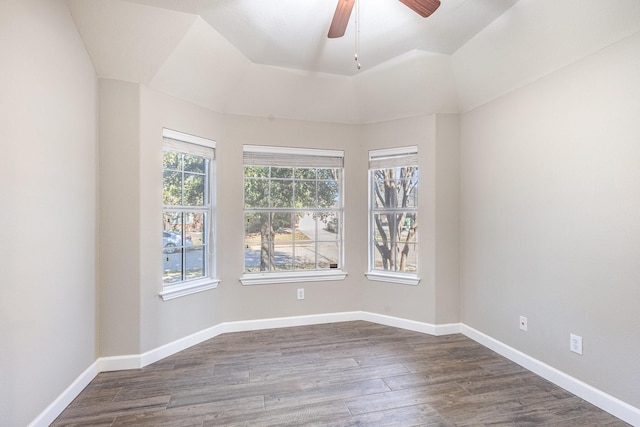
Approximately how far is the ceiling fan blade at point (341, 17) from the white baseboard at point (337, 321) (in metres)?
2.84

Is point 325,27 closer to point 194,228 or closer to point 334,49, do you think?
point 334,49

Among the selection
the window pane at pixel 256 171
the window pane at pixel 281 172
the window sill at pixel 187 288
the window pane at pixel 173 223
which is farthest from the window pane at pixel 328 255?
the window pane at pixel 173 223

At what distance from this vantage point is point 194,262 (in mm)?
3121

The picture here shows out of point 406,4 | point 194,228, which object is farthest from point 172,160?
point 406,4

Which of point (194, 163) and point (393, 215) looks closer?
point (194, 163)

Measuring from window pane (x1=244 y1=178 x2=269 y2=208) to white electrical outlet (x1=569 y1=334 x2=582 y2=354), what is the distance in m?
2.92

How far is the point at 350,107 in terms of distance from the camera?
3.47 metres

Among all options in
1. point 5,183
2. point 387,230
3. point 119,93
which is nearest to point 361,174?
point 387,230

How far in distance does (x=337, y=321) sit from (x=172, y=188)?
2.30 meters

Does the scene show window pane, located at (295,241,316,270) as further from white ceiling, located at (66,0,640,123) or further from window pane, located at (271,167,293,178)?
white ceiling, located at (66,0,640,123)

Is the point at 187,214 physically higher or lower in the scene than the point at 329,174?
lower

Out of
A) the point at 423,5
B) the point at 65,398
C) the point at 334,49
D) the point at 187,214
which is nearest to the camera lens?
the point at 423,5

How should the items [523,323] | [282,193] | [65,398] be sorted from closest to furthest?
[65,398]
[523,323]
[282,193]

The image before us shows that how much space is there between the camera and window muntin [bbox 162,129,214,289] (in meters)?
2.86
